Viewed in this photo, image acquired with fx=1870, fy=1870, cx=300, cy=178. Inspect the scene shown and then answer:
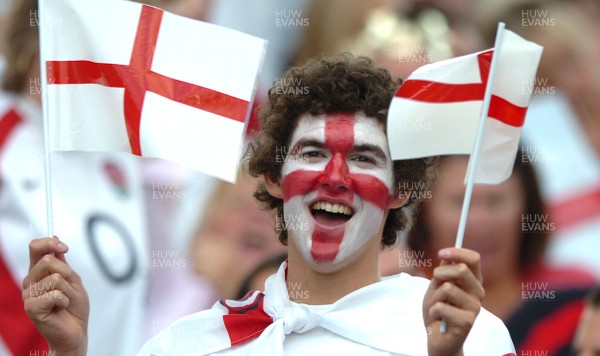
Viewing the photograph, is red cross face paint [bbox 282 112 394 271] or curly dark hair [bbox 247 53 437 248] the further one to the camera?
curly dark hair [bbox 247 53 437 248]

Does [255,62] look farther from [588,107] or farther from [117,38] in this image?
[588,107]

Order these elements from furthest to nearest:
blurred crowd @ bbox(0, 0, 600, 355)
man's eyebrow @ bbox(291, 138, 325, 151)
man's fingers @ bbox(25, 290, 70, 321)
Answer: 1. blurred crowd @ bbox(0, 0, 600, 355)
2. man's eyebrow @ bbox(291, 138, 325, 151)
3. man's fingers @ bbox(25, 290, 70, 321)

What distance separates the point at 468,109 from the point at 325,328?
83 cm

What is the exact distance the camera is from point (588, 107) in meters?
8.73

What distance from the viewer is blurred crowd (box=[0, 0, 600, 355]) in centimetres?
838

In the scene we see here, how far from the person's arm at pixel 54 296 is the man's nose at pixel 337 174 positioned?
856 millimetres

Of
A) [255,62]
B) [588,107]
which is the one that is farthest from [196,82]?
[588,107]

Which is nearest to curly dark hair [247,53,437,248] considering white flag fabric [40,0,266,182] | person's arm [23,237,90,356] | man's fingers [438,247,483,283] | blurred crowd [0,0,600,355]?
white flag fabric [40,0,266,182]

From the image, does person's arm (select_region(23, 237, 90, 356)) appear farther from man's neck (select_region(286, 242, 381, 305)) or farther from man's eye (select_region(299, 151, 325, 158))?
man's eye (select_region(299, 151, 325, 158))

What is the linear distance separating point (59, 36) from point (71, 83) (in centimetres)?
17

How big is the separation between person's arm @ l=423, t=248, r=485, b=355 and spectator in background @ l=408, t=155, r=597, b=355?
2.77 metres

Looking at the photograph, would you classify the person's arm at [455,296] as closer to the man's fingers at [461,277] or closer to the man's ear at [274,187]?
the man's fingers at [461,277]

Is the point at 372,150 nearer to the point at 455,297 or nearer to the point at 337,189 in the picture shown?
the point at 337,189

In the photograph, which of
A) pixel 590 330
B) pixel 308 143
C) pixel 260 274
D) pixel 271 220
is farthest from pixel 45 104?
pixel 590 330
